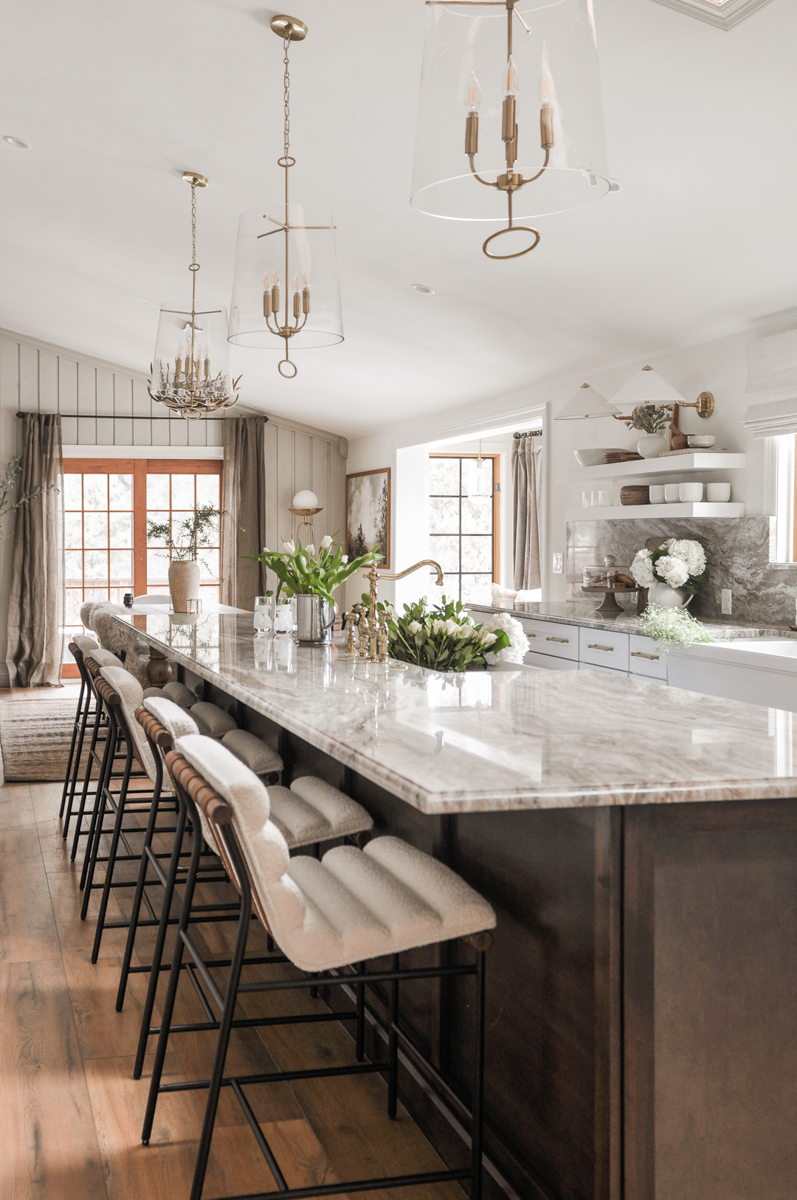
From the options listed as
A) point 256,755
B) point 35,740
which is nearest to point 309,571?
point 256,755

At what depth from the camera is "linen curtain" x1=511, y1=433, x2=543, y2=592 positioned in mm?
9367

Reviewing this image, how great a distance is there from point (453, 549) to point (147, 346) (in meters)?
3.54

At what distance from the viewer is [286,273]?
135 inches

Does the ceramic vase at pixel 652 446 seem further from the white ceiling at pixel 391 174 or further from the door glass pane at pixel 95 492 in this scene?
the door glass pane at pixel 95 492

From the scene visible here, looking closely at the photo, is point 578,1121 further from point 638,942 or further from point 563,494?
point 563,494

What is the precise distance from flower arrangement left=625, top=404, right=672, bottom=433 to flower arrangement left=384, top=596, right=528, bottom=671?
2.05 metres

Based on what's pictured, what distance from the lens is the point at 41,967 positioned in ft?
9.81

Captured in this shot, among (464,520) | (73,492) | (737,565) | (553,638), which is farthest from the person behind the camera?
(464,520)

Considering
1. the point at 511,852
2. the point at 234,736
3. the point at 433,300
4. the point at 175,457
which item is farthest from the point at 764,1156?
the point at 175,457

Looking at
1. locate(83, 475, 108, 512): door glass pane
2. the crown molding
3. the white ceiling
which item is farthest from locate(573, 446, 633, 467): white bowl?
locate(83, 475, 108, 512): door glass pane

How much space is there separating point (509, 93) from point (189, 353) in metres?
3.18

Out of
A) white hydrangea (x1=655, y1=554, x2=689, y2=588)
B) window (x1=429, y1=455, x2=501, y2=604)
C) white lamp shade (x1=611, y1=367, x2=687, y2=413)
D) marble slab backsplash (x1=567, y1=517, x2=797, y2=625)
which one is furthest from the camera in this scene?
window (x1=429, y1=455, x2=501, y2=604)

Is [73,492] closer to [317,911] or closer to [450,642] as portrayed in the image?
[450,642]

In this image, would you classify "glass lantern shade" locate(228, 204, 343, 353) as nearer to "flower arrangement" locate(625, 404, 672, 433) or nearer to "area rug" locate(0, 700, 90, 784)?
"flower arrangement" locate(625, 404, 672, 433)
